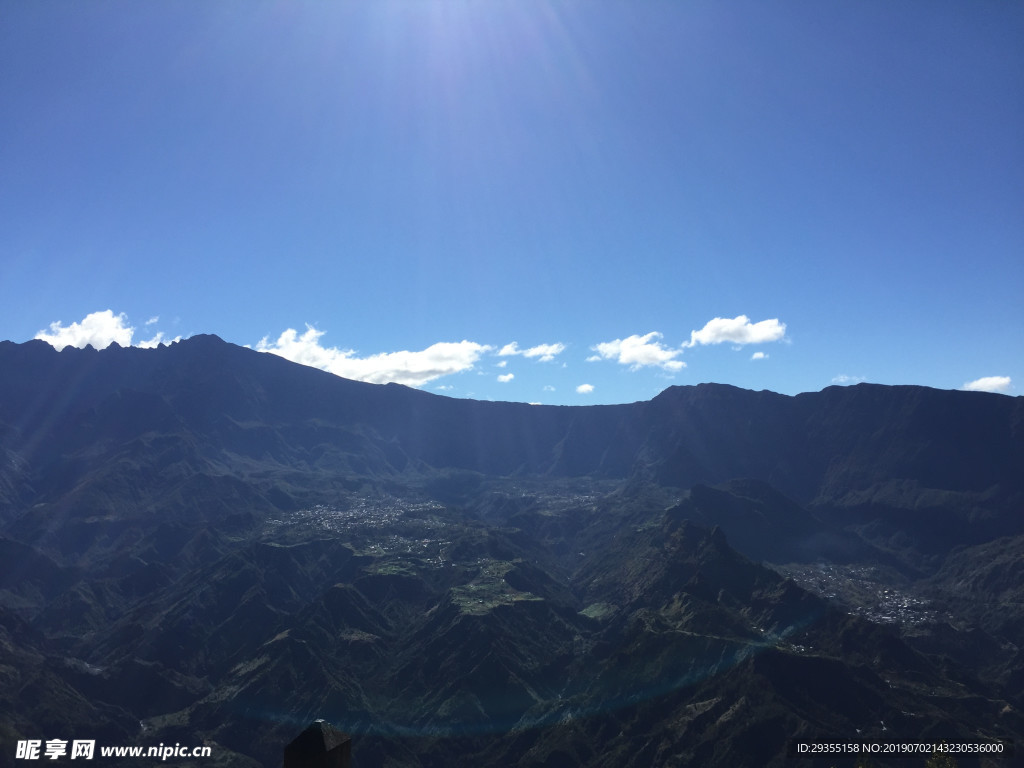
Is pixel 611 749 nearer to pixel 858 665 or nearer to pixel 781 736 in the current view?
pixel 781 736

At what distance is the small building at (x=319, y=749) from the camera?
722 inches

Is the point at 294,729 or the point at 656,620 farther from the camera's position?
the point at 656,620

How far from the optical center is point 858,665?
542 ft

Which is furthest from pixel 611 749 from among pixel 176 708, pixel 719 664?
pixel 176 708

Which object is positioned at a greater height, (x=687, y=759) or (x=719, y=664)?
(x=719, y=664)

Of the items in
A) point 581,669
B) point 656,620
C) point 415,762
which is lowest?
point 415,762

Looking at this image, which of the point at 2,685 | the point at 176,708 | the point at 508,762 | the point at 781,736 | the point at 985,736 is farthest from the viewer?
the point at 176,708

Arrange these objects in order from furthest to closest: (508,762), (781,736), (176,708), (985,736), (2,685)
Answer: (176,708), (2,685), (508,762), (985,736), (781,736)

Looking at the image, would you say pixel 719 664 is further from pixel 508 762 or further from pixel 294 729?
pixel 294 729

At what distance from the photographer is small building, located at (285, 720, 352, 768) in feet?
60.1

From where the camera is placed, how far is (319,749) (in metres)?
18.5

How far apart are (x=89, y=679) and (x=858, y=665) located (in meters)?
223

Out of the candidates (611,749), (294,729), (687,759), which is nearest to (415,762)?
(294,729)

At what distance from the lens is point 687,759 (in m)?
142
